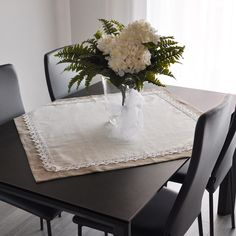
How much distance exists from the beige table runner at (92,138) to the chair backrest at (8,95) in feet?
0.60

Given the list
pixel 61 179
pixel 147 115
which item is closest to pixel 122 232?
pixel 61 179

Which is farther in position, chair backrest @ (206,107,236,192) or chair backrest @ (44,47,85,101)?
chair backrest @ (44,47,85,101)

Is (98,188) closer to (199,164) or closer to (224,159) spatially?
(199,164)

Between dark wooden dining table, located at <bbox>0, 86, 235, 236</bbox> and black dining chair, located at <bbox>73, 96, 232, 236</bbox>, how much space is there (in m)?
0.05

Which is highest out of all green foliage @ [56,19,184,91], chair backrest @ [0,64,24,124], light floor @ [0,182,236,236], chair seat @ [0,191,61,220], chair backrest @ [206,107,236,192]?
green foliage @ [56,19,184,91]

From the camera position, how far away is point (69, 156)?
4.70 feet

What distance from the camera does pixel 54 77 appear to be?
225 centimetres

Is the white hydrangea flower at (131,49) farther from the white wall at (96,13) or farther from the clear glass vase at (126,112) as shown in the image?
the white wall at (96,13)

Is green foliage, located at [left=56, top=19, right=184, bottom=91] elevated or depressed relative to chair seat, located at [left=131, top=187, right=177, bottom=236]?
elevated

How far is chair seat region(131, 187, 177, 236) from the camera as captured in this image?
144 cm

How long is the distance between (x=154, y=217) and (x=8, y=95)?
1.01 metres

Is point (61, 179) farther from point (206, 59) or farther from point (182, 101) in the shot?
point (206, 59)

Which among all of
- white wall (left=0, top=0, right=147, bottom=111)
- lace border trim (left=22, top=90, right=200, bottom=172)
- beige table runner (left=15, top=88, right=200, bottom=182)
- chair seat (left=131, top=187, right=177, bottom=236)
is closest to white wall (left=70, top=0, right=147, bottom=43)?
white wall (left=0, top=0, right=147, bottom=111)

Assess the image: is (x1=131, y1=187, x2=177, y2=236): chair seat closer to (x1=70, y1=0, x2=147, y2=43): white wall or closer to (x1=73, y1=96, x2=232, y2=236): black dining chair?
(x1=73, y1=96, x2=232, y2=236): black dining chair
